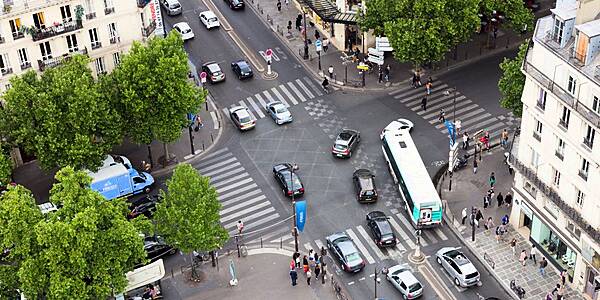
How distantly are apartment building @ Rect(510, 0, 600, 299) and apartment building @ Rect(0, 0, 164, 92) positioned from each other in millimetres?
45905

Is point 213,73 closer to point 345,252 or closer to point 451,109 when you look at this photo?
point 451,109

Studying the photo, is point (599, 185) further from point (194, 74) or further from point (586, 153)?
point (194, 74)

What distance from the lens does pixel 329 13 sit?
12194cm

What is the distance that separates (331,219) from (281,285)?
10612mm

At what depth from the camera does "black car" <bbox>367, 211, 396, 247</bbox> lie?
90.7m

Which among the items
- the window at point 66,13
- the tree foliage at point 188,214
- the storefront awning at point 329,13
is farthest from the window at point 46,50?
the storefront awning at point 329,13

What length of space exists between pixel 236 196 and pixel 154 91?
1455 centimetres

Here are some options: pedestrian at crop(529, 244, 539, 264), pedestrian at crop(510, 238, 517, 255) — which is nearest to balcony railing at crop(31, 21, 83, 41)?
pedestrian at crop(510, 238, 517, 255)

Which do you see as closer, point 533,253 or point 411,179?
point 533,253

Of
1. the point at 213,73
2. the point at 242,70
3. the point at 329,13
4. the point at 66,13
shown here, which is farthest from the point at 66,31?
the point at 329,13

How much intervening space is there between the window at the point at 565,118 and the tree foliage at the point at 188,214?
32.6 m

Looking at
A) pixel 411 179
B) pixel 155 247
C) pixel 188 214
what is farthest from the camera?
pixel 411 179

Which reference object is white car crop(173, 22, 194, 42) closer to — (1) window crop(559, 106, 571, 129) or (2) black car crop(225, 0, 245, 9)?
(2) black car crop(225, 0, 245, 9)

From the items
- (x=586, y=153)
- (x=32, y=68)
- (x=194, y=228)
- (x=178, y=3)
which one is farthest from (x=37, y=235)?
(x=178, y=3)
